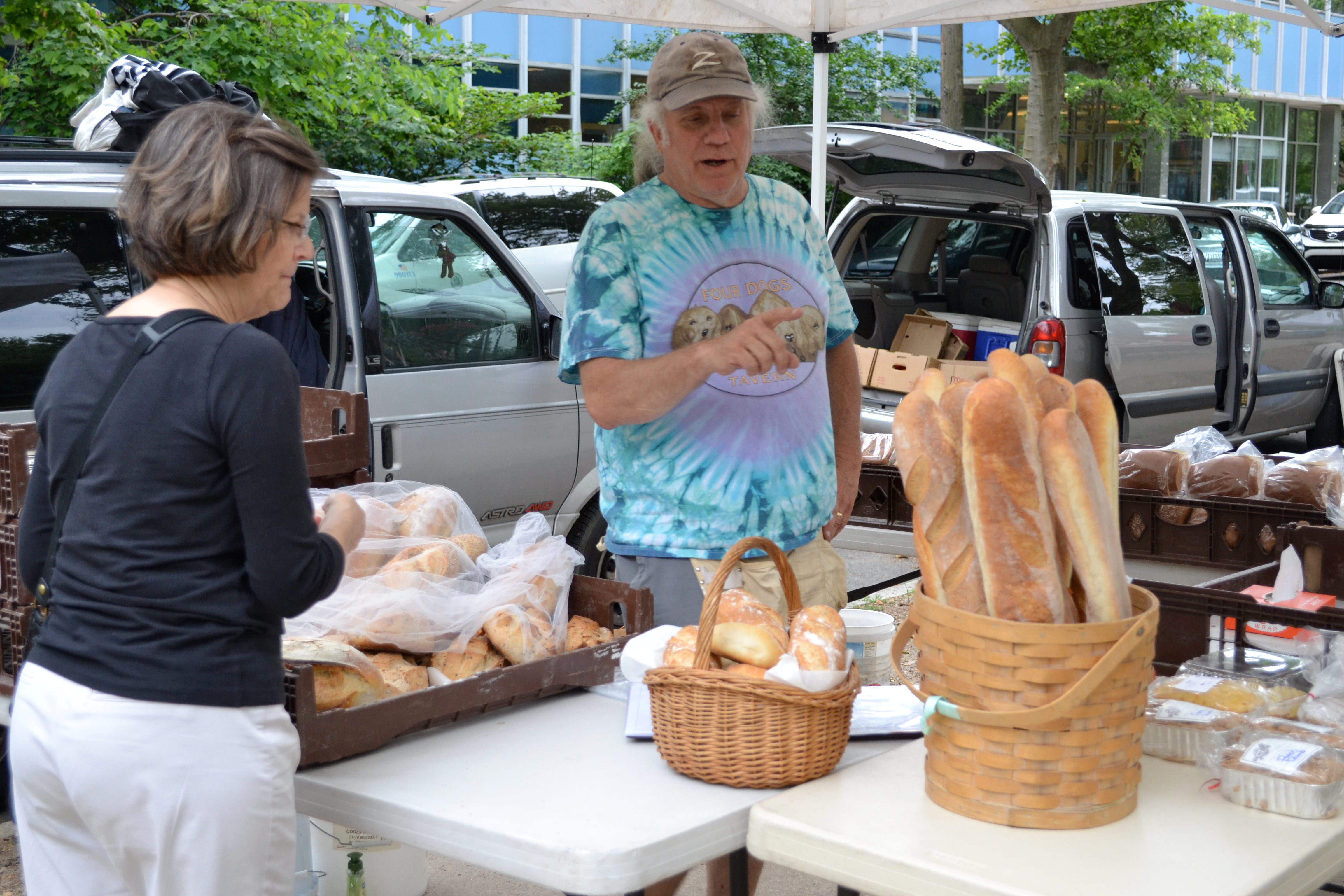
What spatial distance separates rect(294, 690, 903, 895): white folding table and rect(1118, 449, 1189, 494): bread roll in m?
1.99

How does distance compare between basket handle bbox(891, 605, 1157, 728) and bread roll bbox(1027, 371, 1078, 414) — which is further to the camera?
bread roll bbox(1027, 371, 1078, 414)

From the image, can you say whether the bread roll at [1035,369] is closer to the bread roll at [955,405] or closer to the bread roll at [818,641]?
the bread roll at [955,405]

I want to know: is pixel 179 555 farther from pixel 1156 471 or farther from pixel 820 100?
pixel 820 100

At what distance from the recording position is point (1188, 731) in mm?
1931

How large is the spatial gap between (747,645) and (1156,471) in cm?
229

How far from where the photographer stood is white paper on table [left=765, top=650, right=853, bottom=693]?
5.86 ft

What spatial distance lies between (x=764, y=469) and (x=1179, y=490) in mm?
1752

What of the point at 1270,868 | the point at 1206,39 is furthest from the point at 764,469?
the point at 1206,39

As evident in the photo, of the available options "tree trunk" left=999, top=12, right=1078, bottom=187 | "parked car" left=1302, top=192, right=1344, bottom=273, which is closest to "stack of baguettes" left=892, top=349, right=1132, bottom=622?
"tree trunk" left=999, top=12, right=1078, bottom=187

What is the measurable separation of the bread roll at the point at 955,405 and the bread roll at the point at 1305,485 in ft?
6.95

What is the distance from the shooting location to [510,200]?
26.3 ft

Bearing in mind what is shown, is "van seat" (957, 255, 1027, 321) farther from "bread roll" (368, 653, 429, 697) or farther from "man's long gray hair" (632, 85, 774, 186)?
"bread roll" (368, 653, 429, 697)

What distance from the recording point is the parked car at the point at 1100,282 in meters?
6.48

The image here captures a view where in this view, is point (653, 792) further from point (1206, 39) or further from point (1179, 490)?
point (1206, 39)
